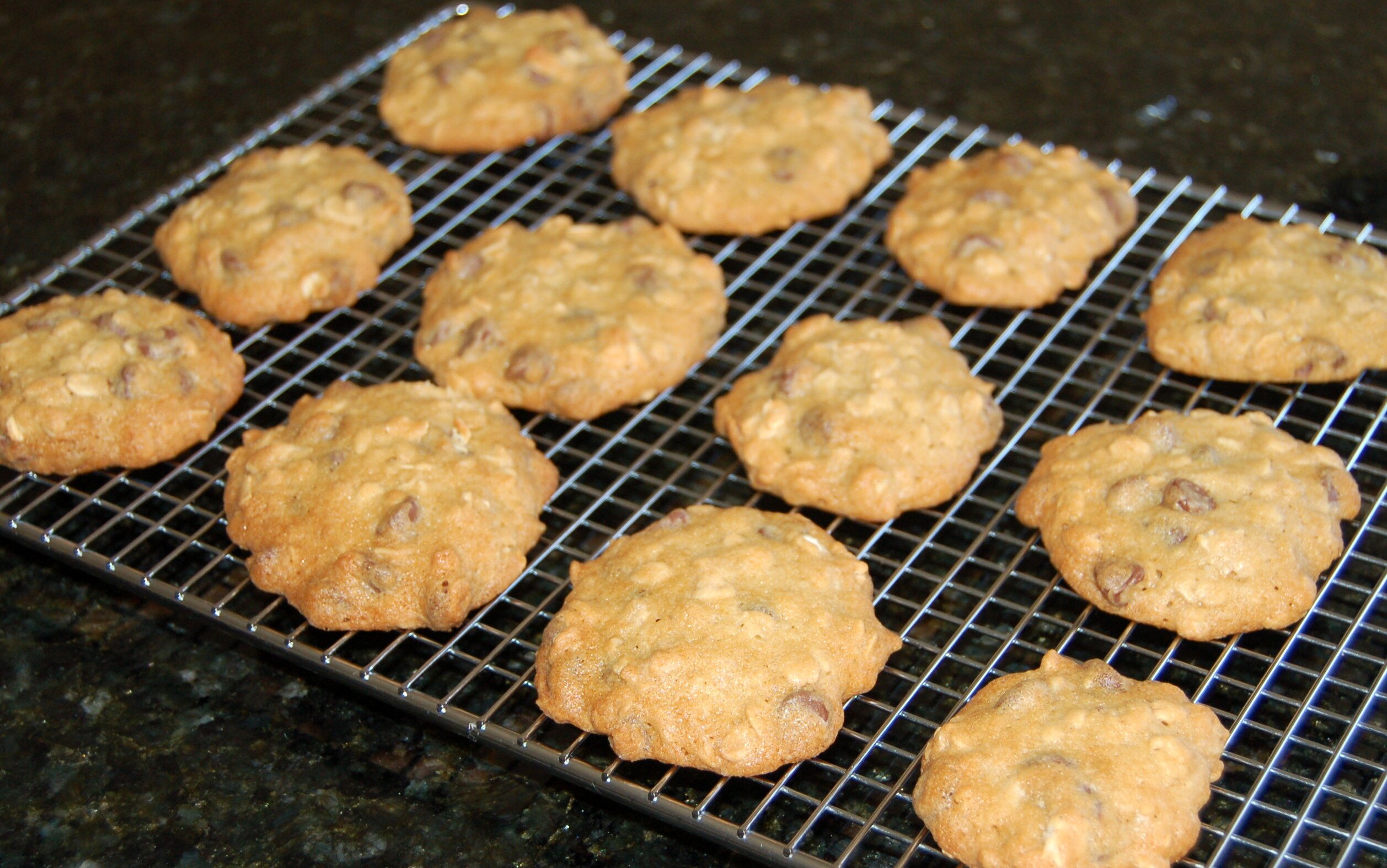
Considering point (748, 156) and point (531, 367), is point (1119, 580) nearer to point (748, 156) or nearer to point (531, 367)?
point (531, 367)

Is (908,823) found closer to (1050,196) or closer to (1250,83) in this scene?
(1050,196)

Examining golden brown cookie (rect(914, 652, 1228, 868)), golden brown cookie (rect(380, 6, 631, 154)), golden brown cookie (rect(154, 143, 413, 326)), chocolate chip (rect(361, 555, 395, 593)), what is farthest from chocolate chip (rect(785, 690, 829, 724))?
golden brown cookie (rect(380, 6, 631, 154))

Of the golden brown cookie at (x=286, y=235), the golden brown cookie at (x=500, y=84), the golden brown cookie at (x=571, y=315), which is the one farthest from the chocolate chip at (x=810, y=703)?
the golden brown cookie at (x=500, y=84)

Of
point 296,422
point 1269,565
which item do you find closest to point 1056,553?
point 1269,565

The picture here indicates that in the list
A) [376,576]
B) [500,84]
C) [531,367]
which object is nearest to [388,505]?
[376,576]

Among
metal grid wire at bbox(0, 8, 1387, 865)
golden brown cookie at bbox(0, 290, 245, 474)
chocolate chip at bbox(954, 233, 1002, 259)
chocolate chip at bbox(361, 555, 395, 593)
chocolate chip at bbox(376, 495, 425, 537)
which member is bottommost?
metal grid wire at bbox(0, 8, 1387, 865)

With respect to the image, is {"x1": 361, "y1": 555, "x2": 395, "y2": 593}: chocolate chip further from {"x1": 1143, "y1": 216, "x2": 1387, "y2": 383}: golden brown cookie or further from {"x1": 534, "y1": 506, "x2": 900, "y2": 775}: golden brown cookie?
{"x1": 1143, "y1": 216, "x2": 1387, "y2": 383}: golden brown cookie
